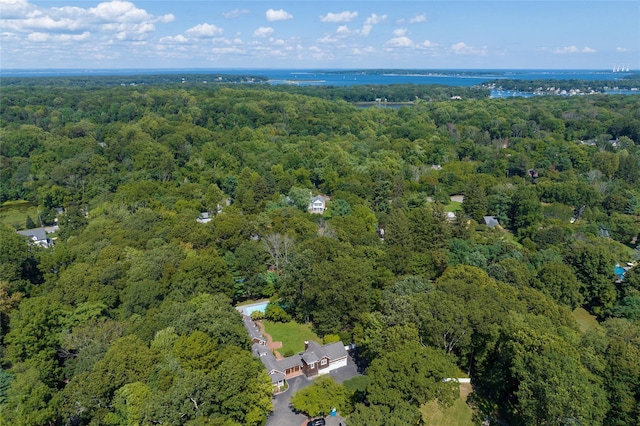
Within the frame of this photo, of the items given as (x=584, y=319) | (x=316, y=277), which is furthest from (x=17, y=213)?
(x=584, y=319)

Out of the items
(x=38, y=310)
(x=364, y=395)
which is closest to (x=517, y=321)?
(x=364, y=395)

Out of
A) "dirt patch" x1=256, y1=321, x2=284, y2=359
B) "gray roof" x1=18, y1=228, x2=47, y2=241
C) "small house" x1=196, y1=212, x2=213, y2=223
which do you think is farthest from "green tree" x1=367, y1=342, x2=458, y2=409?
"gray roof" x1=18, y1=228, x2=47, y2=241

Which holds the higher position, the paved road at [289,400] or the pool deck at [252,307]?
the pool deck at [252,307]

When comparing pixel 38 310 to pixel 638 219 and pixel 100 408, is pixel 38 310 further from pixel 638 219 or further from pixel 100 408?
pixel 638 219

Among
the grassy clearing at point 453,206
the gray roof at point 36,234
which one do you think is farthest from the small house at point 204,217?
the grassy clearing at point 453,206

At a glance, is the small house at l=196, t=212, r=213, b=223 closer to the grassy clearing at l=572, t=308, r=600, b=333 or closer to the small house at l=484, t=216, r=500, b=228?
the small house at l=484, t=216, r=500, b=228

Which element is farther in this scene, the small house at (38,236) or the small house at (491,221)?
the small house at (491,221)

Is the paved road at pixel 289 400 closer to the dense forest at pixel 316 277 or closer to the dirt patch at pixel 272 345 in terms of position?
the dense forest at pixel 316 277
